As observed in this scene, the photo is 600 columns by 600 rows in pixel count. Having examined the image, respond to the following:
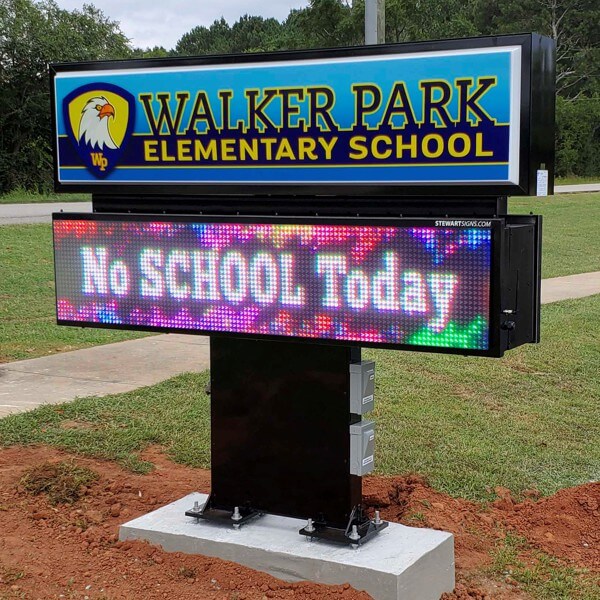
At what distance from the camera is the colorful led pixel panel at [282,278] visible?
4020 millimetres

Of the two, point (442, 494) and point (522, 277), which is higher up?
point (522, 277)

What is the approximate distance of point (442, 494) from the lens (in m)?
5.87

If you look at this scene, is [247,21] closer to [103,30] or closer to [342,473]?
[103,30]

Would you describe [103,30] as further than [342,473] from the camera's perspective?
Yes

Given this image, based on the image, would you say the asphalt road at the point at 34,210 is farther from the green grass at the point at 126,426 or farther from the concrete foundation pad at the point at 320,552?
the concrete foundation pad at the point at 320,552

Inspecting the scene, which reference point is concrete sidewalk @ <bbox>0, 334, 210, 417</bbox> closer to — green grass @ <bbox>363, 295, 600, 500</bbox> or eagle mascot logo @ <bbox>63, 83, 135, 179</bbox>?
green grass @ <bbox>363, 295, 600, 500</bbox>

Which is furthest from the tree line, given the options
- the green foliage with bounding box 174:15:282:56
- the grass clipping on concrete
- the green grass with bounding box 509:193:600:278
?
the green foliage with bounding box 174:15:282:56

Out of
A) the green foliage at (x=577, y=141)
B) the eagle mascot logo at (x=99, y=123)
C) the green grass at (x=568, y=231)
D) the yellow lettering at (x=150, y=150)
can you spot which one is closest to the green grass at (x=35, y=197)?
the green grass at (x=568, y=231)

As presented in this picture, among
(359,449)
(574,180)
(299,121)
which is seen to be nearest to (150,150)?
(299,121)

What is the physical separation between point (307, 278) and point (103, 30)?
2969 centimetres

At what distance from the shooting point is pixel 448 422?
24.7 ft

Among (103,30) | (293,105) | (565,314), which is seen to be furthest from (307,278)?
(103,30)

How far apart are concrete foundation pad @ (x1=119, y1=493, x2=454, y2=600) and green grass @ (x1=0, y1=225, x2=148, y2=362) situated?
16.2ft

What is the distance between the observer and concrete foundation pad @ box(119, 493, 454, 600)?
14.4ft
